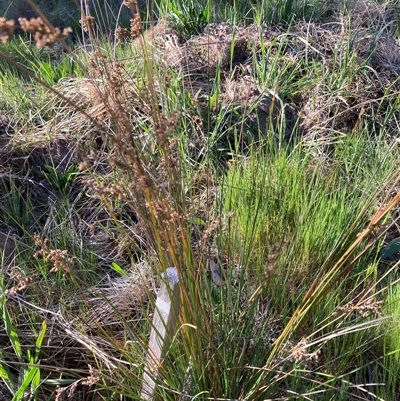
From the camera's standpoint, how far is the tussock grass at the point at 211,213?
139cm

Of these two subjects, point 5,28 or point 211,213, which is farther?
point 211,213

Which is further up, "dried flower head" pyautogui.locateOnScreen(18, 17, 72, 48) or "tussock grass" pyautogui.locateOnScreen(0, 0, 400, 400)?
"dried flower head" pyautogui.locateOnScreen(18, 17, 72, 48)

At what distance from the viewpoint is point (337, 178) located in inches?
90.1

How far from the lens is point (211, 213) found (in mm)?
1987

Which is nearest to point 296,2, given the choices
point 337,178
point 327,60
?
point 327,60

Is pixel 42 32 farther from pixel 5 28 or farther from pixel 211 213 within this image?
pixel 211 213

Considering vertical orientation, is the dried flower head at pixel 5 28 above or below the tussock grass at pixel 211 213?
above

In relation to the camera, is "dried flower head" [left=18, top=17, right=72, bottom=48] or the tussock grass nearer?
"dried flower head" [left=18, top=17, right=72, bottom=48]

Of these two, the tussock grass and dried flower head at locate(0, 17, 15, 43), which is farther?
the tussock grass

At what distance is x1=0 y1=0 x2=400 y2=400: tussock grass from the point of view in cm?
139

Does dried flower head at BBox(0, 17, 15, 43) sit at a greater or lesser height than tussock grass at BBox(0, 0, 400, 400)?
greater

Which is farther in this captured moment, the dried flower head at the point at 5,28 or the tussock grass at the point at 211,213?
the tussock grass at the point at 211,213

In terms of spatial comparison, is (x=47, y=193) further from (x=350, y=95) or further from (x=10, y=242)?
(x=350, y=95)

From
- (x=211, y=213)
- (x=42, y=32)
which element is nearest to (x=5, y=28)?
Answer: (x=42, y=32)
